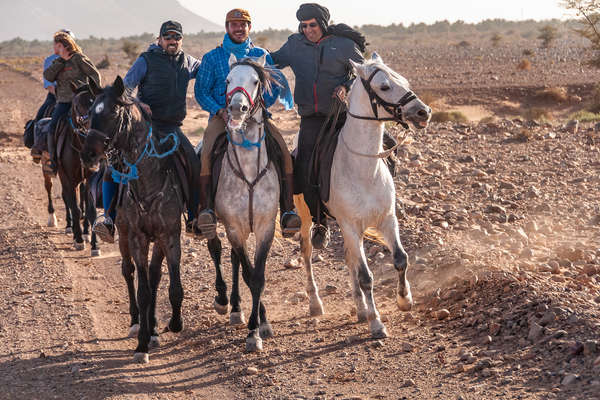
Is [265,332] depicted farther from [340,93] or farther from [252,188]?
[340,93]

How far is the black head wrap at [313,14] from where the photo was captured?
294 inches

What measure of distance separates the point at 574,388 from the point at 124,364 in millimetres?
3935

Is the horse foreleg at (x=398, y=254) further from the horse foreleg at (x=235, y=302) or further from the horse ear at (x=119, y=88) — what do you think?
the horse ear at (x=119, y=88)

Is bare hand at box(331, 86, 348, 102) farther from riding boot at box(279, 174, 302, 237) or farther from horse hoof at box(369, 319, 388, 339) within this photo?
horse hoof at box(369, 319, 388, 339)

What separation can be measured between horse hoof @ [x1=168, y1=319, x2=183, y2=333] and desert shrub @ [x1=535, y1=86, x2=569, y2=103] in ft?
69.5

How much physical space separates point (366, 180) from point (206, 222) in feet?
5.23

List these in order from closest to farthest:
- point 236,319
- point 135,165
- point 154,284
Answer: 1. point 135,165
2. point 154,284
3. point 236,319

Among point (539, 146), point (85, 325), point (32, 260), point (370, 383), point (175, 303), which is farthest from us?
point (539, 146)

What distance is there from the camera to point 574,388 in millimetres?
5324

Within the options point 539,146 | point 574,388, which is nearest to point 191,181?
point 574,388

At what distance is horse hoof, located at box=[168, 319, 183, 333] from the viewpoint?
24.2 ft

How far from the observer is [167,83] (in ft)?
25.3

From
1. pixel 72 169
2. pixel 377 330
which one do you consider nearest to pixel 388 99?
pixel 377 330

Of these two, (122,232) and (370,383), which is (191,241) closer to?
(122,232)
